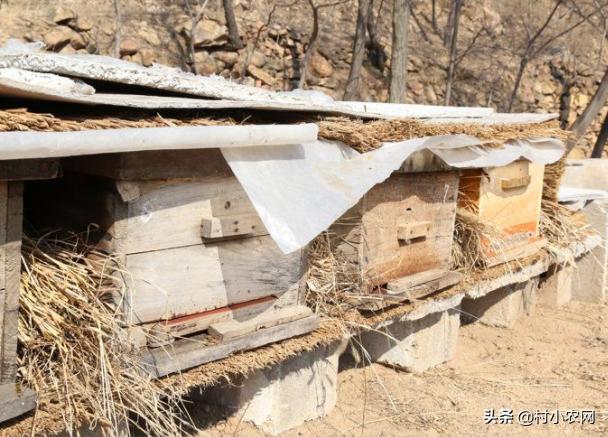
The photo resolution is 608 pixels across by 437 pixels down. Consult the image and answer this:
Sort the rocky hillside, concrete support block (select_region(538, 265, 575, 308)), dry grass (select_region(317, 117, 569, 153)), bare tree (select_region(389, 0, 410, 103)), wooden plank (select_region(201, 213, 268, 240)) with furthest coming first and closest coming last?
1. the rocky hillside
2. bare tree (select_region(389, 0, 410, 103))
3. concrete support block (select_region(538, 265, 575, 308))
4. dry grass (select_region(317, 117, 569, 153))
5. wooden plank (select_region(201, 213, 268, 240))

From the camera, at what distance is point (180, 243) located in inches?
103

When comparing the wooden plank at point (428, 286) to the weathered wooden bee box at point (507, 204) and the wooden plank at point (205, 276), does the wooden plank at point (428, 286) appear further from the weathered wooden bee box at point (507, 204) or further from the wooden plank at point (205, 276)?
the wooden plank at point (205, 276)

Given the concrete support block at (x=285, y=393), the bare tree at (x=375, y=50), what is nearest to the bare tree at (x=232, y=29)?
the bare tree at (x=375, y=50)

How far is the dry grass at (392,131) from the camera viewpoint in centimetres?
315

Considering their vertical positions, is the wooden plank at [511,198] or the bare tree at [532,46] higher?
the bare tree at [532,46]

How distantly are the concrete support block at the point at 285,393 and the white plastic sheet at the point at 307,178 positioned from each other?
864 mm

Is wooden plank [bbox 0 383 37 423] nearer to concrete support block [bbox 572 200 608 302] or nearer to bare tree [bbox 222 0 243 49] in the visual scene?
concrete support block [bbox 572 200 608 302]

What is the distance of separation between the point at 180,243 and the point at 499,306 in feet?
10.6

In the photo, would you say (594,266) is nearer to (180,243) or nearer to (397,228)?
(397,228)

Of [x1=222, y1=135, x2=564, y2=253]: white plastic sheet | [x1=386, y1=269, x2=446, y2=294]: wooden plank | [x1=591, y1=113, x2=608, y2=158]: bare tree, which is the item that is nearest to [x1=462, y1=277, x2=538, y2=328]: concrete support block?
[x1=386, y1=269, x2=446, y2=294]: wooden plank

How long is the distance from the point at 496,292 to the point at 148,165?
3421 mm

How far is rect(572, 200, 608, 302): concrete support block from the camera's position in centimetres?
592

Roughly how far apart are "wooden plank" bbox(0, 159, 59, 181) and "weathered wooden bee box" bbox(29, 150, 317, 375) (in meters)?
0.24

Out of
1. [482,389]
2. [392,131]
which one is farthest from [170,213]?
[482,389]
